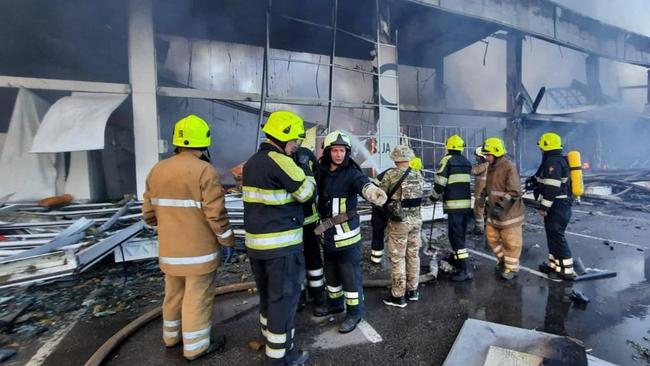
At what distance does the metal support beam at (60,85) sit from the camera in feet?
18.5

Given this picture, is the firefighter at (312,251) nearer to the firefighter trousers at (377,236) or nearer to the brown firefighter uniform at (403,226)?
the brown firefighter uniform at (403,226)

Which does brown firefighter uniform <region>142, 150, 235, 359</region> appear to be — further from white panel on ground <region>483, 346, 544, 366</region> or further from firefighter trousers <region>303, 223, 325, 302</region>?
white panel on ground <region>483, 346, 544, 366</region>

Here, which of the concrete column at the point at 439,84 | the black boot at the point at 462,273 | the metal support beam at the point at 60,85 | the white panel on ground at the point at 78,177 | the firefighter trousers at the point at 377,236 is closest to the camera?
the black boot at the point at 462,273

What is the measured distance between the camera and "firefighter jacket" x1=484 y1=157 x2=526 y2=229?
12.7ft

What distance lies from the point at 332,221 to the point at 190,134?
4.26 feet

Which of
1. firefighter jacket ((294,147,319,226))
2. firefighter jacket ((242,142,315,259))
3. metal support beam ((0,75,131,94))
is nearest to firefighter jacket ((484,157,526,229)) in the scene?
firefighter jacket ((294,147,319,226))

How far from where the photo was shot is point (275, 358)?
235cm

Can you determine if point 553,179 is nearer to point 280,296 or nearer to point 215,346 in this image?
point 280,296

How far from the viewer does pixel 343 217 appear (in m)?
2.78

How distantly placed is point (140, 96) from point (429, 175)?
8547mm

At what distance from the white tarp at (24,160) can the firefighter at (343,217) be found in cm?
596

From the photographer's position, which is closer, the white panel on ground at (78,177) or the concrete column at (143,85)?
the concrete column at (143,85)

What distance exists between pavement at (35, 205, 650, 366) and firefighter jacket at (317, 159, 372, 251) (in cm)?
82

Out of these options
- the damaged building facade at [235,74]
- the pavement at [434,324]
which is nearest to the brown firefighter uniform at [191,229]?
the pavement at [434,324]
